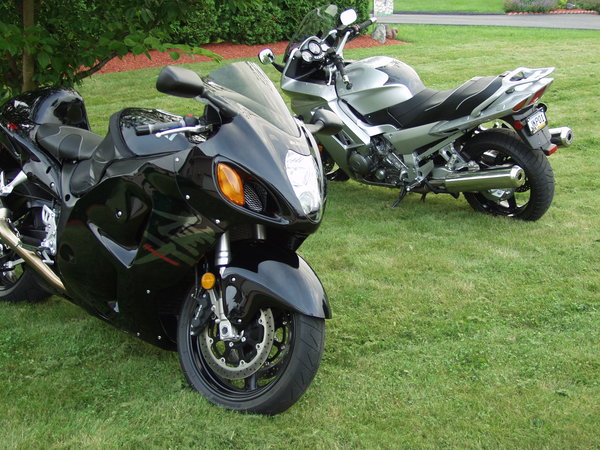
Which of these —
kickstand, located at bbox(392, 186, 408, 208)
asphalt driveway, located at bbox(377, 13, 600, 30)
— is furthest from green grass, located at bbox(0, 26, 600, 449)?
asphalt driveway, located at bbox(377, 13, 600, 30)

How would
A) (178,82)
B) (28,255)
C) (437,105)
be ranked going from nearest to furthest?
(178,82), (28,255), (437,105)

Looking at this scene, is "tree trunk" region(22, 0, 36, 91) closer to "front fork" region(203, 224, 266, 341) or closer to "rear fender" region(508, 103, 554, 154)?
"front fork" region(203, 224, 266, 341)

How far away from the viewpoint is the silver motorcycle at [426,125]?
5.60 m

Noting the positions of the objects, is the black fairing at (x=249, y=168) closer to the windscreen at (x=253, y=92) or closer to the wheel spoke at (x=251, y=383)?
the windscreen at (x=253, y=92)

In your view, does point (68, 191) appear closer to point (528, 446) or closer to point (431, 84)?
point (528, 446)

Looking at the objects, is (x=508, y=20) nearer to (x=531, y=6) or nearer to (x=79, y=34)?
(x=531, y=6)

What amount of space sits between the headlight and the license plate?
3065 millimetres

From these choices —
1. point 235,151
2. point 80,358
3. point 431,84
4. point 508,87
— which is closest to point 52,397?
point 80,358

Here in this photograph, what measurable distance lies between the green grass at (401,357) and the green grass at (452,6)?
2456 cm

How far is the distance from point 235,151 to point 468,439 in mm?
1508

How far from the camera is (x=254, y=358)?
10.4 ft

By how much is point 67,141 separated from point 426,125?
306 centimetres

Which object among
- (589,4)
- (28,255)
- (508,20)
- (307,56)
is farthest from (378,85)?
(589,4)

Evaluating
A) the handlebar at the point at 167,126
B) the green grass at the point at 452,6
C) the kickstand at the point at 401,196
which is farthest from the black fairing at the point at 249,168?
the green grass at the point at 452,6
